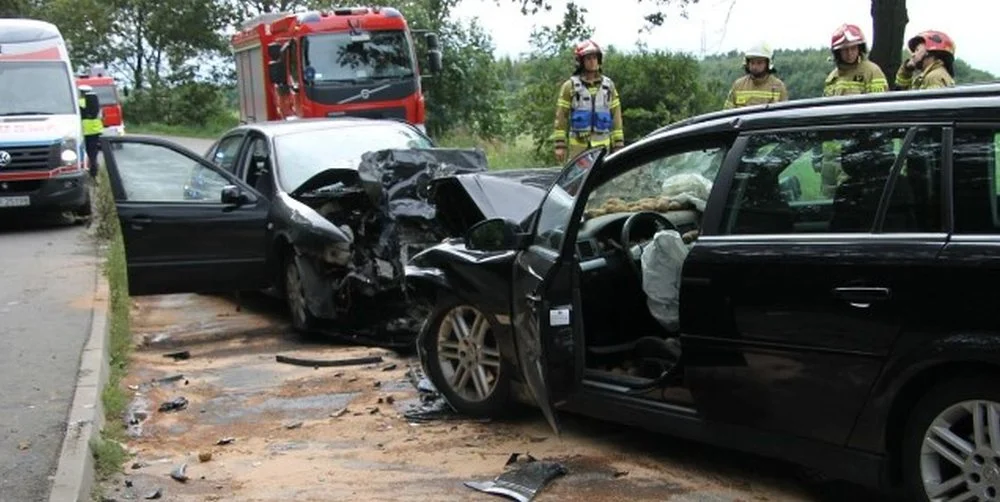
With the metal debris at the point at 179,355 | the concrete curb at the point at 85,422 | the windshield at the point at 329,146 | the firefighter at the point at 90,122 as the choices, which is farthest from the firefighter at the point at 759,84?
the firefighter at the point at 90,122

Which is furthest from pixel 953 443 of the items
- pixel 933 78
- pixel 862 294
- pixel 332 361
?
pixel 332 361

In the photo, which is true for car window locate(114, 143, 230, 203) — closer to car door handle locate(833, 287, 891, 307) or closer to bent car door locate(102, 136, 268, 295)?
bent car door locate(102, 136, 268, 295)

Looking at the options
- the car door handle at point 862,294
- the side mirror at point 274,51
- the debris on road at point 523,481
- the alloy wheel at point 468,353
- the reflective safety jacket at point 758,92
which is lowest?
the debris on road at point 523,481

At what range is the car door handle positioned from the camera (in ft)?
13.5

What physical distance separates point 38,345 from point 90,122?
476 inches

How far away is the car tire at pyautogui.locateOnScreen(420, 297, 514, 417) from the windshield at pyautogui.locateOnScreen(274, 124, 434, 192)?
303 cm

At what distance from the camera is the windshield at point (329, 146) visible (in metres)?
9.51

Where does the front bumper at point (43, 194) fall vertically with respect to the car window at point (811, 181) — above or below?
below

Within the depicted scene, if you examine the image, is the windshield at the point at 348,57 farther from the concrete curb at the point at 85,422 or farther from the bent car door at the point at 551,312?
the bent car door at the point at 551,312

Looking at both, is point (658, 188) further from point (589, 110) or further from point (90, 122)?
point (90, 122)

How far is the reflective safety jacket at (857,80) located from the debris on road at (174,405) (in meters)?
5.12

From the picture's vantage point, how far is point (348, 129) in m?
10.2

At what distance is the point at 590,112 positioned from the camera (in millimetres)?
10906

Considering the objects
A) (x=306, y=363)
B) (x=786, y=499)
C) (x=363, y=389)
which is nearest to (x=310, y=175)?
(x=306, y=363)
